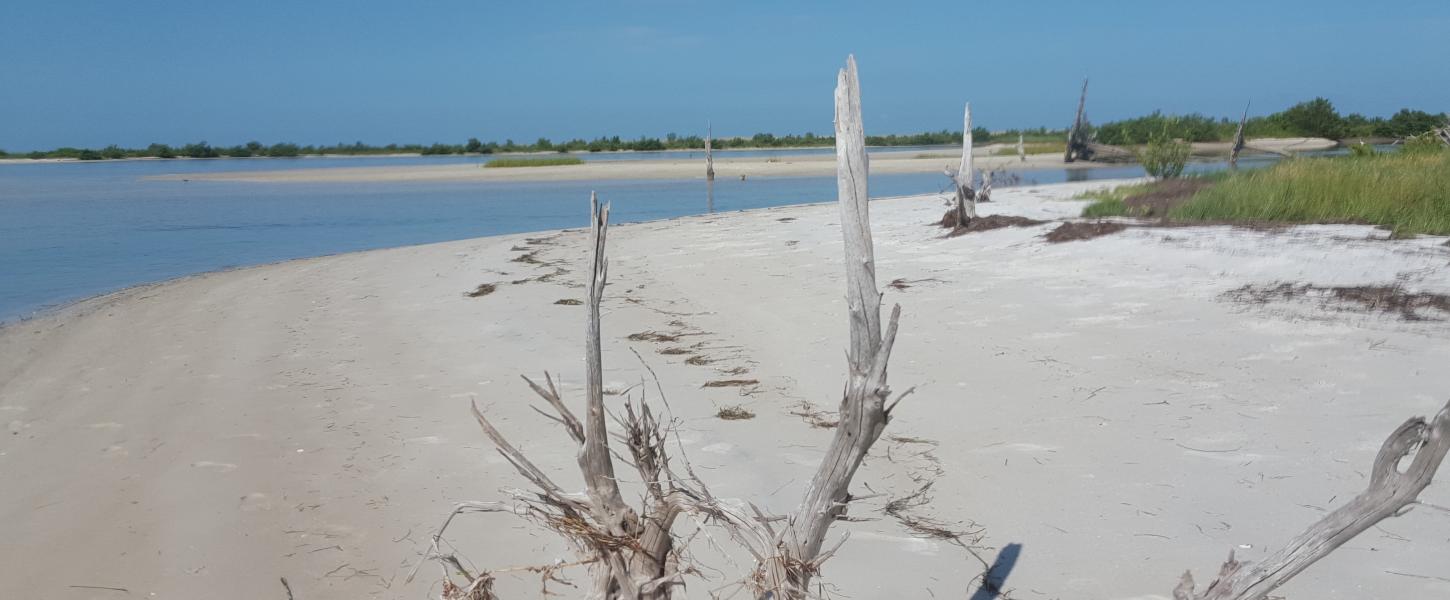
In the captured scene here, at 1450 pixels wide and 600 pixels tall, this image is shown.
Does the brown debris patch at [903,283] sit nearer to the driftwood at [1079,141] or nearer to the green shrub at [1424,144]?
the green shrub at [1424,144]

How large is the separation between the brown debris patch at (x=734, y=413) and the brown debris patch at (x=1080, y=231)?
4775mm

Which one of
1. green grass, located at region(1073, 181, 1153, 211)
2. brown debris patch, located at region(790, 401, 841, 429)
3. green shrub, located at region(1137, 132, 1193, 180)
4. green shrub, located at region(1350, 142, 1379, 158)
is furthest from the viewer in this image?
green shrub, located at region(1137, 132, 1193, 180)

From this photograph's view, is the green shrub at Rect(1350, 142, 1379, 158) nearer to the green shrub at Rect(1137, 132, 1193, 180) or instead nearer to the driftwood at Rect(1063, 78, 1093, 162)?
the green shrub at Rect(1137, 132, 1193, 180)

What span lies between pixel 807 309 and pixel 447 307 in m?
3.34

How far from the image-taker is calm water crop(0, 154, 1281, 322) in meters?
14.5

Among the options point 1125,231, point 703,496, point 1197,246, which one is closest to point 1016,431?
point 703,496

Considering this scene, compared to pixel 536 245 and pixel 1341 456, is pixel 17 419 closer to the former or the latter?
pixel 1341 456

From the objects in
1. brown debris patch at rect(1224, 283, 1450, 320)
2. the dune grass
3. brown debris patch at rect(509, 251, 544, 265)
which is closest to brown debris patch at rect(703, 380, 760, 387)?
brown debris patch at rect(1224, 283, 1450, 320)

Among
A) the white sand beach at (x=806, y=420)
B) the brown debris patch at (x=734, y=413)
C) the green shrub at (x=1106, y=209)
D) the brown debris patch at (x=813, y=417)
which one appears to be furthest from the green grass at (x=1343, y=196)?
the brown debris patch at (x=734, y=413)

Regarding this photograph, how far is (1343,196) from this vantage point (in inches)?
361

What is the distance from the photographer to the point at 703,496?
2.58 m

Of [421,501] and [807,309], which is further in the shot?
[807,309]

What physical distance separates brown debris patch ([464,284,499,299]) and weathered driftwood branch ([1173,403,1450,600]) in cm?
785

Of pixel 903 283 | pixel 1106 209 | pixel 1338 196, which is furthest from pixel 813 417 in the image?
pixel 1106 209
